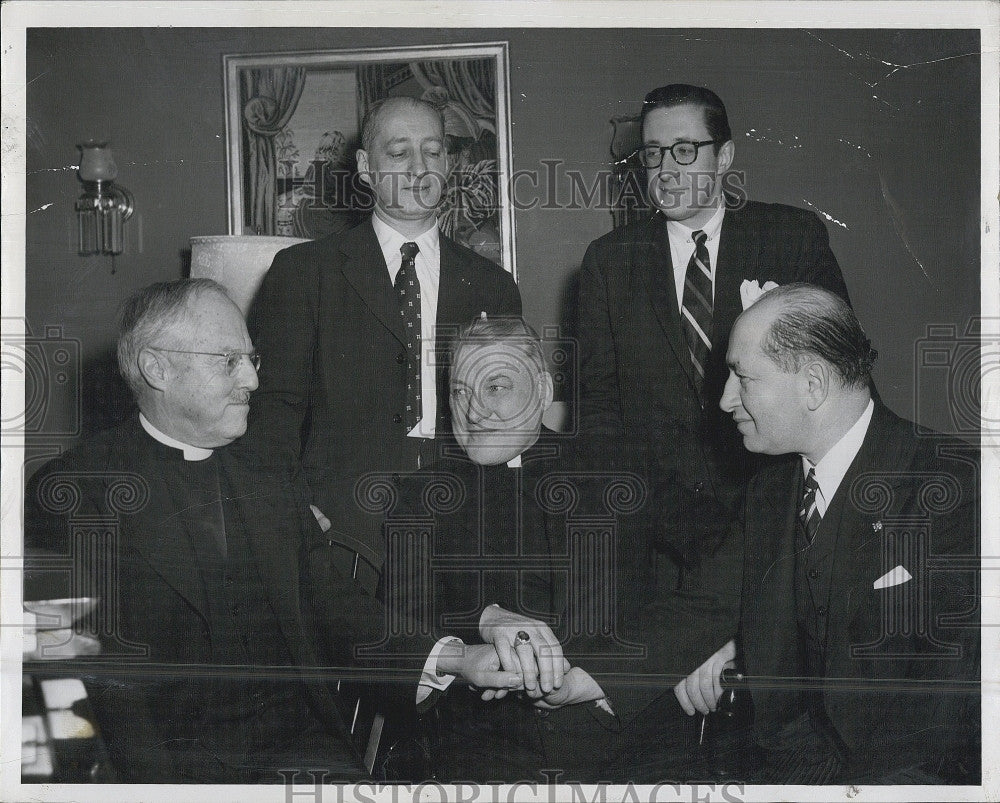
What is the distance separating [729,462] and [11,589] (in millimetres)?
1506

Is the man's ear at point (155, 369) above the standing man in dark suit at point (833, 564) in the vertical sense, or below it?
above

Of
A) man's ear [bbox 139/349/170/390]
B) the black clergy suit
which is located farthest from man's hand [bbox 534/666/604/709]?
man's ear [bbox 139/349/170/390]

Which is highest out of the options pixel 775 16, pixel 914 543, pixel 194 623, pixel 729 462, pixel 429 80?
pixel 775 16

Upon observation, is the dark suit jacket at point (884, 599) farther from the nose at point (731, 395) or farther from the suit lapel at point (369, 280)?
the suit lapel at point (369, 280)

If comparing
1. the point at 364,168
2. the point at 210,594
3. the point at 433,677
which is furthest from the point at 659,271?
the point at 210,594

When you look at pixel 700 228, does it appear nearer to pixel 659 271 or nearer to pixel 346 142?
pixel 659 271

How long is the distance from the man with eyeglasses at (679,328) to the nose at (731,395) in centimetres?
2

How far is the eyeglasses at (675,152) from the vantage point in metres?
1.88

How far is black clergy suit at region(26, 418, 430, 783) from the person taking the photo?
1.87 m

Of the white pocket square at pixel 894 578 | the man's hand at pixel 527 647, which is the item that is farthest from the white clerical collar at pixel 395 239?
the white pocket square at pixel 894 578

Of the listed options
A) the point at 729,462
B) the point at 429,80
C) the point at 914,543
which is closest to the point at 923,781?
the point at 914,543

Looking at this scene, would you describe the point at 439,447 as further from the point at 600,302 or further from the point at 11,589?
the point at 11,589

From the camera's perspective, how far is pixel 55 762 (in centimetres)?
191

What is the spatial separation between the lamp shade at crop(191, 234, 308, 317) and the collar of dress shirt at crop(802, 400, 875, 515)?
45.2 inches
